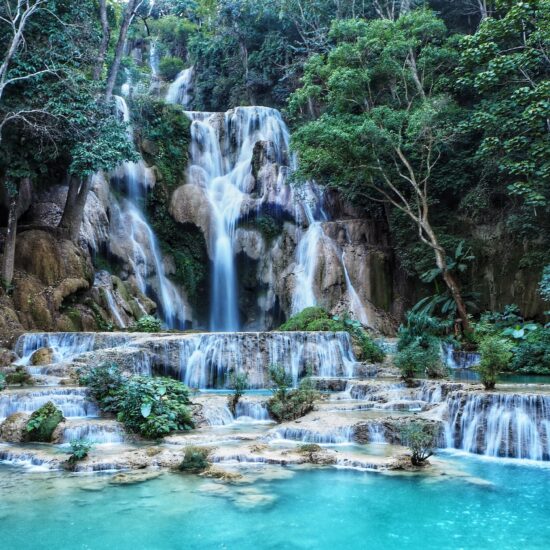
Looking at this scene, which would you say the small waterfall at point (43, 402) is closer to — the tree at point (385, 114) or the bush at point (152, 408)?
the bush at point (152, 408)

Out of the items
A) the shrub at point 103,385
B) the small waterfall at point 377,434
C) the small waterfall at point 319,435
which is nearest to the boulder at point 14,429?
the shrub at point 103,385

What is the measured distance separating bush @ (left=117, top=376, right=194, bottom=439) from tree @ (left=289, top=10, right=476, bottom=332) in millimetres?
10637

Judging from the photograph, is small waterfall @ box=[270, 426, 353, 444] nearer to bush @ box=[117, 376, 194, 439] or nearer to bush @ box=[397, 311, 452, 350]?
bush @ box=[117, 376, 194, 439]

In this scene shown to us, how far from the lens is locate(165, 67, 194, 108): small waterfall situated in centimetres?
3338

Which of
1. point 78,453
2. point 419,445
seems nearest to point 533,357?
point 419,445

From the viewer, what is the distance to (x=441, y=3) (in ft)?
84.6

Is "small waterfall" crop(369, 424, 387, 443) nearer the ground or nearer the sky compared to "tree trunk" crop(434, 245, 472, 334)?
nearer the ground

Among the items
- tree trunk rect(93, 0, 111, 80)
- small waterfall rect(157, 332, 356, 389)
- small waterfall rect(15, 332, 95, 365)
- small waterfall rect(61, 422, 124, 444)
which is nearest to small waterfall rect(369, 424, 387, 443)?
small waterfall rect(61, 422, 124, 444)

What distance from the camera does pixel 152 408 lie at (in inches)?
372

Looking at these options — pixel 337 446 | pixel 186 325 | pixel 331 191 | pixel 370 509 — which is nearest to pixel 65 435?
pixel 337 446

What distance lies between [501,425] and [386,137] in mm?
11628

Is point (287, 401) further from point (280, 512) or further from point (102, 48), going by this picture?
point (102, 48)

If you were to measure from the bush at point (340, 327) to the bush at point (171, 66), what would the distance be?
25.7 meters

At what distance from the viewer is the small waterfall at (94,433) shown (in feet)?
28.6
